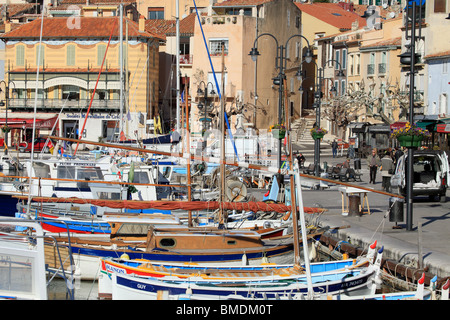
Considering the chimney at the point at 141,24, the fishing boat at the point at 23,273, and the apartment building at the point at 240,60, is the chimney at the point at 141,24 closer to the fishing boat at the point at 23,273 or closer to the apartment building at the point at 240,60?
the apartment building at the point at 240,60

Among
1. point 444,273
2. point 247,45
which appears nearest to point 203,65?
point 247,45

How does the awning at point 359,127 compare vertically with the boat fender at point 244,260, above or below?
above

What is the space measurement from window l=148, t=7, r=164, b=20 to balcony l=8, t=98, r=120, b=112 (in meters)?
18.5

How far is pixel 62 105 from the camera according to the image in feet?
215

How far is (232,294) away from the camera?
13.8 metres

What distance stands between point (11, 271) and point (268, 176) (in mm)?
24589

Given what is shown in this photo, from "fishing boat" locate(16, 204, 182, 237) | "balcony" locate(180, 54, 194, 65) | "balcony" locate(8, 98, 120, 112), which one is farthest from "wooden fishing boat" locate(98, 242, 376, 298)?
"balcony" locate(180, 54, 194, 65)

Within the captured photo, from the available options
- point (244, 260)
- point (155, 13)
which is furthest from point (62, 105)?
point (244, 260)
